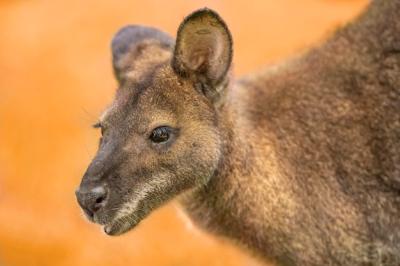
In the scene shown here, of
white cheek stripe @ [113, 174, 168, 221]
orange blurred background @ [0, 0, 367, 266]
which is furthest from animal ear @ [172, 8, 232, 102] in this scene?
orange blurred background @ [0, 0, 367, 266]

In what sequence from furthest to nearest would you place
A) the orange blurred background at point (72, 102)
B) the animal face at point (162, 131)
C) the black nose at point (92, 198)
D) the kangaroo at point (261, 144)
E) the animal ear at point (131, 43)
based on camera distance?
the orange blurred background at point (72, 102) < the animal ear at point (131, 43) < the kangaroo at point (261, 144) < the animal face at point (162, 131) < the black nose at point (92, 198)

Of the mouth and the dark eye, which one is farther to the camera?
the dark eye

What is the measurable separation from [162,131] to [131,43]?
1.14m

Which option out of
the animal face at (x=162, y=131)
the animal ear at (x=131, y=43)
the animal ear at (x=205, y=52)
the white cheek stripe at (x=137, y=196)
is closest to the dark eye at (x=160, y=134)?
the animal face at (x=162, y=131)

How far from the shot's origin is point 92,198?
598 centimetres

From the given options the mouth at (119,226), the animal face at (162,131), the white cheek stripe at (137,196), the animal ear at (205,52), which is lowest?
the mouth at (119,226)

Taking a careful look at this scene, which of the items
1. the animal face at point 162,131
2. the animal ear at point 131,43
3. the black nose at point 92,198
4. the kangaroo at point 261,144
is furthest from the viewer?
the animal ear at point 131,43

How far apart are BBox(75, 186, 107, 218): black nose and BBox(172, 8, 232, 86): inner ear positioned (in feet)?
3.43

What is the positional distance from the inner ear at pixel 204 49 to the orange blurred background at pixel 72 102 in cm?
419

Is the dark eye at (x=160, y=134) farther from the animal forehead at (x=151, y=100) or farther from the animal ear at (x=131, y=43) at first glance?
the animal ear at (x=131, y=43)

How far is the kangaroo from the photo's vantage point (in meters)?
6.27

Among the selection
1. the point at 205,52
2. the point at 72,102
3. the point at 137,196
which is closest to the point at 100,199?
the point at 137,196

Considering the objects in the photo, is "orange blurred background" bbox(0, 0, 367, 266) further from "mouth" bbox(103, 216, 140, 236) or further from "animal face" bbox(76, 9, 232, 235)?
"mouth" bbox(103, 216, 140, 236)

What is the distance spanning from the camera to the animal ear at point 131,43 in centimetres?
701
